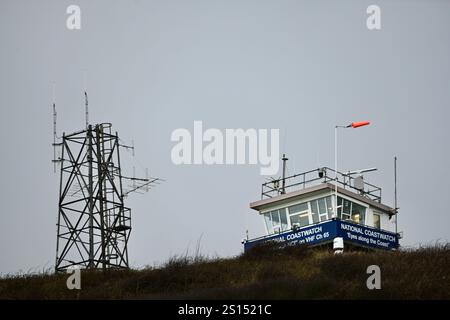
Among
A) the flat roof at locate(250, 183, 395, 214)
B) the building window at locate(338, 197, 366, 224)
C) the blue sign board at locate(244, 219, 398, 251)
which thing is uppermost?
the flat roof at locate(250, 183, 395, 214)

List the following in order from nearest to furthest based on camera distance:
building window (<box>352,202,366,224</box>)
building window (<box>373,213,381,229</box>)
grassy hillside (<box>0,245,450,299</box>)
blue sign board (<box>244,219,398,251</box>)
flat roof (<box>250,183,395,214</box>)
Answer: grassy hillside (<box>0,245,450,299</box>)
blue sign board (<box>244,219,398,251</box>)
flat roof (<box>250,183,395,214</box>)
building window (<box>352,202,366,224</box>)
building window (<box>373,213,381,229</box>)

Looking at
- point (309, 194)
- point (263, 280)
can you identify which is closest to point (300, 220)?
point (309, 194)

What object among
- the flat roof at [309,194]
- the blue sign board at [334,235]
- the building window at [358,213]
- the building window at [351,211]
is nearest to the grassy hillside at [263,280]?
the blue sign board at [334,235]

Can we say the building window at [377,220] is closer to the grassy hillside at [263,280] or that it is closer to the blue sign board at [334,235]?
the blue sign board at [334,235]

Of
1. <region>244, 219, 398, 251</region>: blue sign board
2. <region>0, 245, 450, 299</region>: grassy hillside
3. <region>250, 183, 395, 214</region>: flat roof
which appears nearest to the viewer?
<region>0, 245, 450, 299</region>: grassy hillside

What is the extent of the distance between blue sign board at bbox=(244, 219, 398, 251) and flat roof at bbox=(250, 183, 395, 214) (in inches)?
72.9

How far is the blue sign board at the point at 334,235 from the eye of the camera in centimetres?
3934

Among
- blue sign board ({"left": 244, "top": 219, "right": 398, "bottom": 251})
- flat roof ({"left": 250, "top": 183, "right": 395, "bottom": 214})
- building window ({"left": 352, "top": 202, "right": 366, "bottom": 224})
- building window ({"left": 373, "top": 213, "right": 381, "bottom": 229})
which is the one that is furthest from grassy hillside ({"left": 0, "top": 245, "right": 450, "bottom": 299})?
building window ({"left": 373, "top": 213, "right": 381, "bottom": 229})

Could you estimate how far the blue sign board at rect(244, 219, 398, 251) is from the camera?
1549 inches

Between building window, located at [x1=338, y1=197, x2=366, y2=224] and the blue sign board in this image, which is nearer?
the blue sign board

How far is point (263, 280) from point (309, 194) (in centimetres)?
1552

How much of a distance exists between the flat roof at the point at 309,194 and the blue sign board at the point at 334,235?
1852mm

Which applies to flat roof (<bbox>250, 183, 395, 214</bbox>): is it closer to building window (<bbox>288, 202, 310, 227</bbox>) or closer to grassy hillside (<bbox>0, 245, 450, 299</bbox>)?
building window (<bbox>288, 202, 310, 227</bbox>)

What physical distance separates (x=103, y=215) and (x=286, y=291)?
2102 cm
